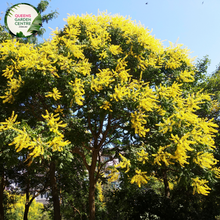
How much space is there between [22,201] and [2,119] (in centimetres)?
1581

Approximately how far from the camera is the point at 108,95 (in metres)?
5.15

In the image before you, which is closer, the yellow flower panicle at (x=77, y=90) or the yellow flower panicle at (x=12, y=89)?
the yellow flower panicle at (x=77, y=90)

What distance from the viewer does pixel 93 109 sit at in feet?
19.0

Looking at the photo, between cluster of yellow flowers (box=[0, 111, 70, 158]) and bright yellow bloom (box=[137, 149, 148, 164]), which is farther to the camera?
bright yellow bloom (box=[137, 149, 148, 164])

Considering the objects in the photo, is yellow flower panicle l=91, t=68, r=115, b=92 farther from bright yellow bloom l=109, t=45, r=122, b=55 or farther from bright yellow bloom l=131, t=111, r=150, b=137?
bright yellow bloom l=109, t=45, r=122, b=55

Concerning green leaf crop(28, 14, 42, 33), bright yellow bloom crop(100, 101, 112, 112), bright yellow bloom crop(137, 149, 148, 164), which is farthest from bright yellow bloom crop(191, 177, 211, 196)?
green leaf crop(28, 14, 42, 33)

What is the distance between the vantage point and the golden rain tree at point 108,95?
4.46 meters

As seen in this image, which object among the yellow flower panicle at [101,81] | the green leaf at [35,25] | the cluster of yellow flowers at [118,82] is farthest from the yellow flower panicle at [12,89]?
the green leaf at [35,25]

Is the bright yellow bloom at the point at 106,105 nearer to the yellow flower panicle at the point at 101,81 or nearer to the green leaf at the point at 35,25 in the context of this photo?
the yellow flower panicle at the point at 101,81

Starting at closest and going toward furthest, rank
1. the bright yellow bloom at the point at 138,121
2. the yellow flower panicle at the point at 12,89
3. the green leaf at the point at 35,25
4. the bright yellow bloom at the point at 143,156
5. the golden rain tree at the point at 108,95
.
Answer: the golden rain tree at the point at 108,95 → the bright yellow bloom at the point at 143,156 → the bright yellow bloom at the point at 138,121 → the yellow flower panicle at the point at 12,89 → the green leaf at the point at 35,25

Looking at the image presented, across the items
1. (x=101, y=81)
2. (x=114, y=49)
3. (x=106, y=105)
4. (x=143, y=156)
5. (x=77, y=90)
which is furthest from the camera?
(x=114, y=49)

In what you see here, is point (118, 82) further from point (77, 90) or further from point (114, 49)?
point (114, 49)

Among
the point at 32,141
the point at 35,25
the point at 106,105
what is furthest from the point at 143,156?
the point at 35,25

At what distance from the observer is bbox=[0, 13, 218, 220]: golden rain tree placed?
446cm
